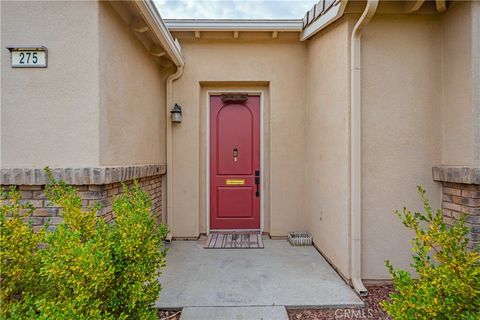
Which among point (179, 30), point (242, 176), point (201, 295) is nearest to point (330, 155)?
point (242, 176)

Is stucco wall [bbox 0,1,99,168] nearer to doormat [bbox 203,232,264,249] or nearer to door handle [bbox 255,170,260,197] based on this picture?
doormat [bbox 203,232,264,249]

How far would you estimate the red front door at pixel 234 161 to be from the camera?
4.34 m

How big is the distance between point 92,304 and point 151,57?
3.17 meters

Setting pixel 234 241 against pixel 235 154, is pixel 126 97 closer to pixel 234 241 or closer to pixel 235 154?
pixel 235 154

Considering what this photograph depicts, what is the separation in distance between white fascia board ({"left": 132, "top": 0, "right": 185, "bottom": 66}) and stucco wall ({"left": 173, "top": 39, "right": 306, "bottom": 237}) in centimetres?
53

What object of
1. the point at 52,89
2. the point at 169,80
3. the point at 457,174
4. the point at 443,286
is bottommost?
the point at 443,286

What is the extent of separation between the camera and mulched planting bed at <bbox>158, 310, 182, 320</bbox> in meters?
2.23

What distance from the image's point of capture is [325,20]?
3100mm

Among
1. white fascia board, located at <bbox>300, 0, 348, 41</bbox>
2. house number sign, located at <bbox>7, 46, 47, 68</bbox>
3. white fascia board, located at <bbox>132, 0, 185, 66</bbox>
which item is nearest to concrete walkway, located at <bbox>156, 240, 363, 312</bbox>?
house number sign, located at <bbox>7, 46, 47, 68</bbox>

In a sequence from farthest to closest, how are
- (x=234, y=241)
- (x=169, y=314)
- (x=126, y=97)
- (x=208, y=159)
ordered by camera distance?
(x=208, y=159) → (x=234, y=241) → (x=126, y=97) → (x=169, y=314)

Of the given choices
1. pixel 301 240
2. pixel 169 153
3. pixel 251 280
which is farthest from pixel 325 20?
pixel 251 280

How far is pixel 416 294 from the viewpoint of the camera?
1.48 meters

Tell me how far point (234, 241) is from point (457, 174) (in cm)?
285

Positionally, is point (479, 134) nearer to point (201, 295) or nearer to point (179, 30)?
point (201, 295)
